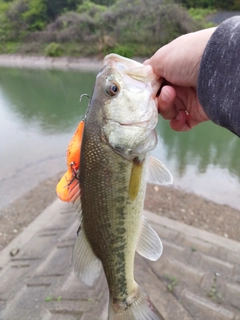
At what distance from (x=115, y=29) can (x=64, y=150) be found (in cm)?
2074

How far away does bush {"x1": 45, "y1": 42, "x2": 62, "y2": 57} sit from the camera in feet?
82.6

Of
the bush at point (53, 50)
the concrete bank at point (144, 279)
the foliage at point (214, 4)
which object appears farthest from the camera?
the foliage at point (214, 4)

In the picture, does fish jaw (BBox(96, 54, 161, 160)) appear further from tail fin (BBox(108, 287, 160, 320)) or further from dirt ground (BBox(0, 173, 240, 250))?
dirt ground (BBox(0, 173, 240, 250))

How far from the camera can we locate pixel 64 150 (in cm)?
912

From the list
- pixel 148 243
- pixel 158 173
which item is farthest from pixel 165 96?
pixel 148 243

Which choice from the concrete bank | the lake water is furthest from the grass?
the lake water

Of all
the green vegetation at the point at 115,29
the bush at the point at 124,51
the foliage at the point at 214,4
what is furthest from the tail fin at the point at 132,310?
the foliage at the point at 214,4

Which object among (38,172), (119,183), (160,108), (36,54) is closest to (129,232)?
(119,183)

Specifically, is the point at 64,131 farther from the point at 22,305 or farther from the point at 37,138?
the point at 22,305

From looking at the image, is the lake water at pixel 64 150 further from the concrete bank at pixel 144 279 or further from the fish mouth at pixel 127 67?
the fish mouth at pixel 127 67

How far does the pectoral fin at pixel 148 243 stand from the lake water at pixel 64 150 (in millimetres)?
5011

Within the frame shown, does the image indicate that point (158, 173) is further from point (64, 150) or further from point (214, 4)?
point (214, 4)

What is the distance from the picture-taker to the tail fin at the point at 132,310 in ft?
5.54

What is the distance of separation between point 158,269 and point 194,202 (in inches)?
98.6
